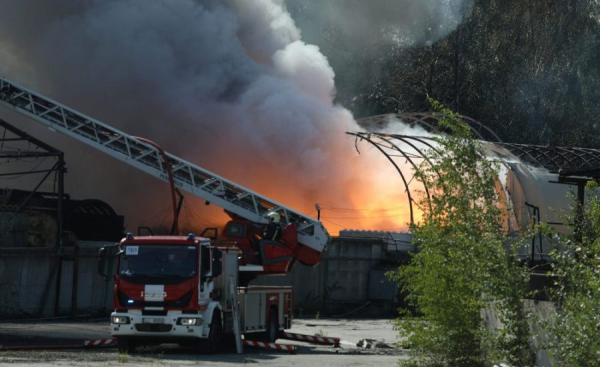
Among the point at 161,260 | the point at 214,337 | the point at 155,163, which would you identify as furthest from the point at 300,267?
the point at 161,260

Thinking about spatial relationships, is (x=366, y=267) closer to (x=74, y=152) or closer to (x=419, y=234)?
(x=74, y=152)

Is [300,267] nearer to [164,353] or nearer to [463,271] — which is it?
[164,353]

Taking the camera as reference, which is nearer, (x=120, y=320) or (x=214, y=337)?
(x=120, y=320)

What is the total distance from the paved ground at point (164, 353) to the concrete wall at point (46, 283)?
135cm

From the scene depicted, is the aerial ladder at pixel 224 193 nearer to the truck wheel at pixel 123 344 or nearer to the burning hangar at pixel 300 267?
the burning hangar at pixel 300 267

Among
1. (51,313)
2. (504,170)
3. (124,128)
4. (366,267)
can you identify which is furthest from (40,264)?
(504,170)

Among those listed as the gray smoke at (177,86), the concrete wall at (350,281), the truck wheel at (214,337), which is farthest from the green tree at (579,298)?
the concrete wall at (350,281)

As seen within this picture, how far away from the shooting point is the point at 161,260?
2081cm

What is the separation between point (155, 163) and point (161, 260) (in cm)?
990

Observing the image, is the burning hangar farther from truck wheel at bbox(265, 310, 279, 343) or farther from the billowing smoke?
truck wheel at bbox(265, 310, 279, 343)

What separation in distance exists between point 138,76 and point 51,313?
10.4 metres

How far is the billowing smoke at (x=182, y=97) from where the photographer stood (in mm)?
36469

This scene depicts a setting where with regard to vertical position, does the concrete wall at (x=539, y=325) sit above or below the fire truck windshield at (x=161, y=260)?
below

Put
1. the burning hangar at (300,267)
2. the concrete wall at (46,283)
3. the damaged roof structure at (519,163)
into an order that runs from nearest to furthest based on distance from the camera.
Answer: the concrete wall at (46,283), the burning hangar at (300,267), the damaged roof structure at (519,163)
